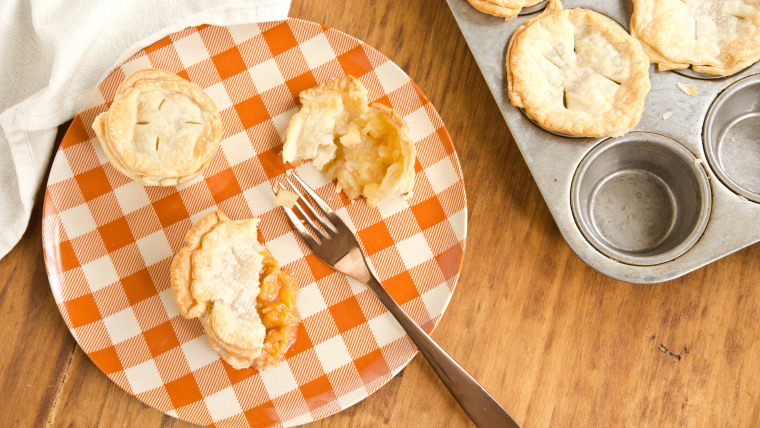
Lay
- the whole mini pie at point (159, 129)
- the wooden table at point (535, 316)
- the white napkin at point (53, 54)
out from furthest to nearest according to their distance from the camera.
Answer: the wooden table at point (535, 316)
the white napkin at point (53, 54)
the whole mini pie at point (159, 129)

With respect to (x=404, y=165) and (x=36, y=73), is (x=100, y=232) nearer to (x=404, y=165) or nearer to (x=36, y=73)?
(x=36, y=73)

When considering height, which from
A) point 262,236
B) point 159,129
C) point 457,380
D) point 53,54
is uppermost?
point 53,54

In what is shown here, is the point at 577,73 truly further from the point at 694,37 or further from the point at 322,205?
the point at 322,205

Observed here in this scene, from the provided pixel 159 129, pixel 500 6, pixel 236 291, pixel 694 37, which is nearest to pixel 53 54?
pixel 159 129

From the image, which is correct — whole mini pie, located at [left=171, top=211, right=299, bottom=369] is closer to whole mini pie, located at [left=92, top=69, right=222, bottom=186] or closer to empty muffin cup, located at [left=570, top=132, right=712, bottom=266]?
whole mini pie, located at [left=92, top=69, right=222, bottom=186]

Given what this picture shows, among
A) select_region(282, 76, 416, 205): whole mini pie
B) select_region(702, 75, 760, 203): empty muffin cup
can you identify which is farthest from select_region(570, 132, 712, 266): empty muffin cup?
select_region(282, 76, 416, 205): whole mini pie

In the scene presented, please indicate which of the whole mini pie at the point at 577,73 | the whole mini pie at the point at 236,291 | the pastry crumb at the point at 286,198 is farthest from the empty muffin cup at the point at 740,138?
the whole mini pie at the point at 236,291

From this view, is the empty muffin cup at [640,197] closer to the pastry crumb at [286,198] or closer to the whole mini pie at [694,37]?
the whole mini pie at [694,37]

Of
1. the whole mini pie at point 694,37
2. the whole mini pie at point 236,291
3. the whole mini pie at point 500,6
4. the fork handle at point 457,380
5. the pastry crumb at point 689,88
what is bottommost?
the fork handle at point 457,380
